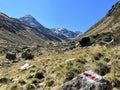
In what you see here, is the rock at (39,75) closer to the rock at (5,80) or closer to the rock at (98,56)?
the rock at (5,80)

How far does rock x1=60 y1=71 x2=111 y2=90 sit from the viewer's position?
12.5 metres

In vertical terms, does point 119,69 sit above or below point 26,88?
above

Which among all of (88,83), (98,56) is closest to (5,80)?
(98,56)

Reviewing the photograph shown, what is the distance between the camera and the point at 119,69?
566 inches

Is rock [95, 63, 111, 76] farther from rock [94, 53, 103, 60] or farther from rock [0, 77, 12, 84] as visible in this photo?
rock [0, 77, 12, 84]

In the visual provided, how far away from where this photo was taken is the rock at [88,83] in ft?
41.0

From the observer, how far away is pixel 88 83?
12.7 m

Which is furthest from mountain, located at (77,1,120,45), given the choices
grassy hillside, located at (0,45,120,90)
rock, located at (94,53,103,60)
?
grassy hillside, located at (0,45,120,90)

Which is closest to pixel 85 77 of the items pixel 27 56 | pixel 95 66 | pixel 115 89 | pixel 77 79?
pixel 77 79

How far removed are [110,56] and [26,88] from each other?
5.00m

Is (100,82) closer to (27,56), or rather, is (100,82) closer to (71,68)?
(71,68)

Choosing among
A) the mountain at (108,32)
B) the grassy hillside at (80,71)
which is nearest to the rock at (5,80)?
the grassy hillside at (80,71)

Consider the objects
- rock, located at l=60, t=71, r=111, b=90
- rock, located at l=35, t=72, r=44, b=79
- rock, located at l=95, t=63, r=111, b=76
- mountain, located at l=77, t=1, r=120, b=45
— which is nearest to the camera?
rock, located at l=60, t=71, r=111, b=90

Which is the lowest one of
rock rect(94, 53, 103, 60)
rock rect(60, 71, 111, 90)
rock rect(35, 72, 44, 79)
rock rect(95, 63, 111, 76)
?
rock rect(60, 71, 111, 90)
